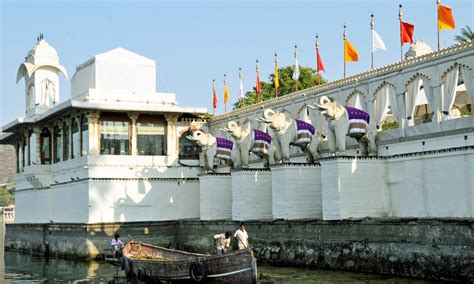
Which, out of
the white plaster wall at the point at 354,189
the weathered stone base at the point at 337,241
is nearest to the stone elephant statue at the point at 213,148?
the weathered stone base at the point at 337,241

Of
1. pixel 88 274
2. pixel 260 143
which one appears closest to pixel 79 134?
pixel 88 274

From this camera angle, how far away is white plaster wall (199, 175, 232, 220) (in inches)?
1346

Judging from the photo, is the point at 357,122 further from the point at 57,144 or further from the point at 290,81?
the point at 290,81

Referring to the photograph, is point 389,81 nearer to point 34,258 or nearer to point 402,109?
point 402,109

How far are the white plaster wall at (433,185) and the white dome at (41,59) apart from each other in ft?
86.5

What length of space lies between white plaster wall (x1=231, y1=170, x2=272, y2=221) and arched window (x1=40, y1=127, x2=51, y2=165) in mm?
15474

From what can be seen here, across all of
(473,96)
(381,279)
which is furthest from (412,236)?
(473,96)

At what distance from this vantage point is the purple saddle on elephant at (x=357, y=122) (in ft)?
87.7

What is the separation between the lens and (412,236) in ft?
73.3

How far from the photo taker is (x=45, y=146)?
43125mm

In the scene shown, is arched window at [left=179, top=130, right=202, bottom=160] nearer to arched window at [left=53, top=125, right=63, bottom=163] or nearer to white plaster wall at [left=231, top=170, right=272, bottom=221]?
arched window at [left=53, top=125, right=63, bottom=163]

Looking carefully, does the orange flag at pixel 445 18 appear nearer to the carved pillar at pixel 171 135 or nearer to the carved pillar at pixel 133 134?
the carved pillar at pixel 171 135

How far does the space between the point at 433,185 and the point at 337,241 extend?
3.89 m

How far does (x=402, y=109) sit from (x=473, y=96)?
12.2ft
